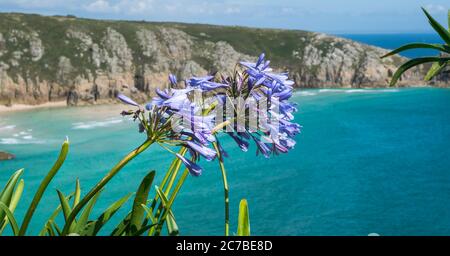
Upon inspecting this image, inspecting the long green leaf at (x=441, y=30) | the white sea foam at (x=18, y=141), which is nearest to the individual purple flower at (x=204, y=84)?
the long green leaf at (x=441, y=30)

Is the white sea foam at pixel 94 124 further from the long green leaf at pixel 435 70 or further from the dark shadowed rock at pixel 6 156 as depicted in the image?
the long green leaf at pixel 435 70

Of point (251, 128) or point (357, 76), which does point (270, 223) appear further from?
point (357, 76)

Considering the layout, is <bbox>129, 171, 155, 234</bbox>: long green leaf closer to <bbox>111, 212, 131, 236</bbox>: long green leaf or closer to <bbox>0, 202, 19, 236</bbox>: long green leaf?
<bbox>111, 212, 131, 236</bbox>: long green leaf

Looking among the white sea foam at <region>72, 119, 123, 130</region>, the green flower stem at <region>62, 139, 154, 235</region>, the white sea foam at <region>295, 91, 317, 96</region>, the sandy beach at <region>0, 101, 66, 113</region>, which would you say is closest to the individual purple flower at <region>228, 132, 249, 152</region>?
the green flower stem at <region>62, 139, 154, 235</region>

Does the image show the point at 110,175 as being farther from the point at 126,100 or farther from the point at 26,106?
the point at 26,106

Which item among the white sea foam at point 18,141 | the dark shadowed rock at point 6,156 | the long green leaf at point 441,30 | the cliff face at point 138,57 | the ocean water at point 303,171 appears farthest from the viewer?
the cliff face at point 138,57

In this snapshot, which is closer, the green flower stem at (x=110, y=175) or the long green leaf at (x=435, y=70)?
the green flower stem at (x=110, y=175)
